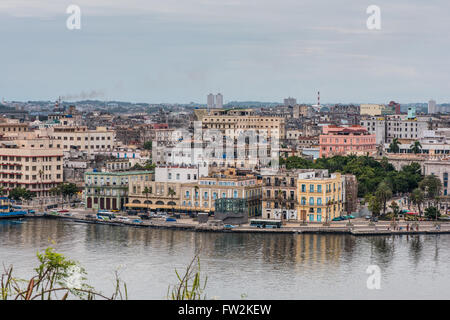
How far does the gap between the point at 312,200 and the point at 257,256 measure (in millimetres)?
5458

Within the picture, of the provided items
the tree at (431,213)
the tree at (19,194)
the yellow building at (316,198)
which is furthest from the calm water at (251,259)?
the tree at (19,194)

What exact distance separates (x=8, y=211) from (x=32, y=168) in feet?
8.90

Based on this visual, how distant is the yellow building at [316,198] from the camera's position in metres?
25.4

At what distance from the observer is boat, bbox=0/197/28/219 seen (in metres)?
29.1

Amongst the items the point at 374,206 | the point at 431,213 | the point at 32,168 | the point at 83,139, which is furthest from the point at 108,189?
the point at 83,139

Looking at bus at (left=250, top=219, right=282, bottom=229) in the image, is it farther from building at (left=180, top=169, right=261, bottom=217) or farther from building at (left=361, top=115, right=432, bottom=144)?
building at (left=361, top=115, right=432, bottom=144)

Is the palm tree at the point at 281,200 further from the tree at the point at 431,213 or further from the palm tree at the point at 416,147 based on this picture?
the palm tree at the point at 416,147

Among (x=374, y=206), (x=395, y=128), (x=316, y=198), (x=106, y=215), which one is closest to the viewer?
(x=316, y=198)

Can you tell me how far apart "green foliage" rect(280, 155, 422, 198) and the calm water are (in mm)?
7029

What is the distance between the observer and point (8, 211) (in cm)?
2975

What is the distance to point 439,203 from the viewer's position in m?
28.5

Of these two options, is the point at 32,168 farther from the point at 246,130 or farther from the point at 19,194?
the point at 246,130

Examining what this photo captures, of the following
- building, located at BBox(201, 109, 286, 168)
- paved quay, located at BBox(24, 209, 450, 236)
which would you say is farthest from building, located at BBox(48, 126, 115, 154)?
paved quay, located at BBox(24, 209, 450, 236)
